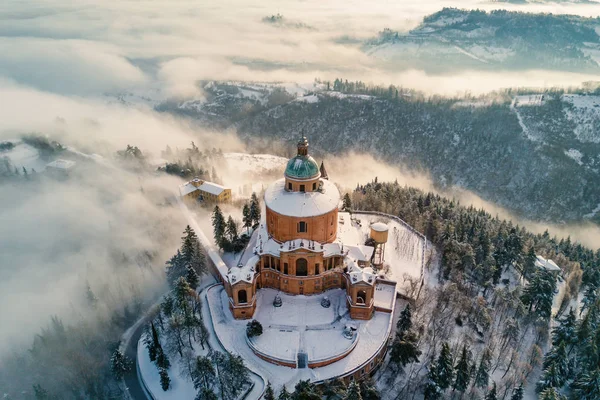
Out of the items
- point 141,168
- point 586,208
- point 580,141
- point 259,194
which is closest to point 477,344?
point 259,194

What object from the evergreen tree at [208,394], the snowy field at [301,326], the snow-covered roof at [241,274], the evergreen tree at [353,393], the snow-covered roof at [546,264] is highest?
the snow-covered roof at [241,274]

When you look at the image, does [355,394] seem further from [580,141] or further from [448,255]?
[580,141]

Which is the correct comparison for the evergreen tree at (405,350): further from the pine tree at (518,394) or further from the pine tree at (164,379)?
the pine tree at (164,379)

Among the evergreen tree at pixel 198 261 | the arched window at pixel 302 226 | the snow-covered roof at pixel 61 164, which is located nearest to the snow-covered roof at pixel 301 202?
the arched window at pixel 302 226

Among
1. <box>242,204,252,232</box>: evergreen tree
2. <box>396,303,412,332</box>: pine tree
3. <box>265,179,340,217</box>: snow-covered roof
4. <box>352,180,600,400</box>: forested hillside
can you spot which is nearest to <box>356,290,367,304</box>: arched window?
<box>396,303,412,332</box>: pine tree

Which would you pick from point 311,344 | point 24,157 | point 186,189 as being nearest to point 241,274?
point 311,344

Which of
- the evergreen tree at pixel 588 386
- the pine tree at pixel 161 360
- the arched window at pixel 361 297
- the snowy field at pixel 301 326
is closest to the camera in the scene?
the evergreen tree at pixel 588 386

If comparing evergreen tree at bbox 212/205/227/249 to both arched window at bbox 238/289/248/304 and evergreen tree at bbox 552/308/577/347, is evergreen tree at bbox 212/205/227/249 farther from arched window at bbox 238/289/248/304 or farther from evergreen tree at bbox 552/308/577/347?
evergreen tree at bbox 552/308/577/347
